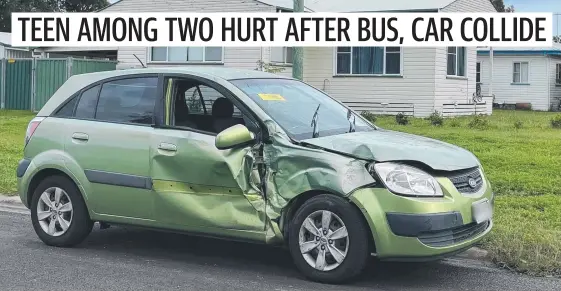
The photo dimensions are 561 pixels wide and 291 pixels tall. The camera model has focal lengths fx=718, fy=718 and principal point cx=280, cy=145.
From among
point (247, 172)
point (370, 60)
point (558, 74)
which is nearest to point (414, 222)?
point (247, 172)

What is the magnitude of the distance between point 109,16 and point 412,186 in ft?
65.1

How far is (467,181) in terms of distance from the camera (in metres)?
5.49

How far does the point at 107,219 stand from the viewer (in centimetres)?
645

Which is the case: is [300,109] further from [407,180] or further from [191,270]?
[191,270]

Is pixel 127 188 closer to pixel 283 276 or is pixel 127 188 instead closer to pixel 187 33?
pixel 283 276

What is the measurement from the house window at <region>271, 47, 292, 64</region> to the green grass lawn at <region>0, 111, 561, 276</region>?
5529mm

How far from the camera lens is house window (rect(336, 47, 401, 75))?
74.7 feet

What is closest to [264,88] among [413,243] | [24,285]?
[413,243]

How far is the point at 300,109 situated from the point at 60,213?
97.1 inches

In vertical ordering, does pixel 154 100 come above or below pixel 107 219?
above

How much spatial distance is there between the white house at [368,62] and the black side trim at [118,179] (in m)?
16.6

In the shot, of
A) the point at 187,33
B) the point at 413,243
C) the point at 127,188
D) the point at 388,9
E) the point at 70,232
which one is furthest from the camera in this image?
the point at 187,33

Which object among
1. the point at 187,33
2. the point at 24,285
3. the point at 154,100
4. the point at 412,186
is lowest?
the point at 24,285

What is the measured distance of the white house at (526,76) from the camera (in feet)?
106
